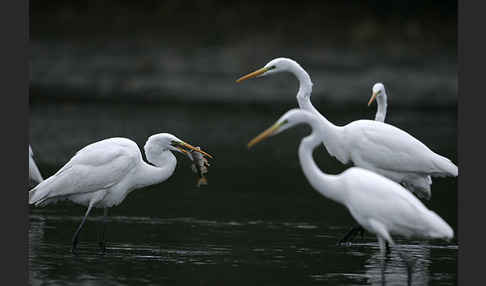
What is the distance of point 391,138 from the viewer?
10.1 meters

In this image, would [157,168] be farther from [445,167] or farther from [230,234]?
[445,167]

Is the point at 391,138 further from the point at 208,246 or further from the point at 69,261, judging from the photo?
the point at 69,261

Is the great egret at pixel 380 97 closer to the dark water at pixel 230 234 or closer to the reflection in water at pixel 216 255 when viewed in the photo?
the dark water at pixel 230 234

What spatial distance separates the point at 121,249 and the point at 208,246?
0.89 metres

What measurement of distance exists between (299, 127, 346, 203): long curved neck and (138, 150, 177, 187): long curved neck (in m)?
2.30

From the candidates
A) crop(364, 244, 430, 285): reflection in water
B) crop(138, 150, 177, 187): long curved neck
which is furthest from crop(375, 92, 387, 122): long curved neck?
crop(138, 150, 177, 187): long curved neck

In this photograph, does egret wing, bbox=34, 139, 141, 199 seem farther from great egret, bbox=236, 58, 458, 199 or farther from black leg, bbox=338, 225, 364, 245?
black leg, bbox=338, 225, 364, 245

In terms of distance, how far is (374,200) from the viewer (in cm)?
796

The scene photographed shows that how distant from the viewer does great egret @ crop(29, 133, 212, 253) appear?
953 cm

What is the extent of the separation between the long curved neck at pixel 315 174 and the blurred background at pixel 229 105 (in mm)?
903

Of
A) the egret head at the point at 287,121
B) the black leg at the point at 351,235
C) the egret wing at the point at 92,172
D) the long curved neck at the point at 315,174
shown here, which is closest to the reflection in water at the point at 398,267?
the black leg at the point at 351,235

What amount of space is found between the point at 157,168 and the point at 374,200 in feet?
9.39

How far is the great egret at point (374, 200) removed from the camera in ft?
25.8

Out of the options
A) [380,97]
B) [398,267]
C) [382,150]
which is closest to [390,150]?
[382,150]
